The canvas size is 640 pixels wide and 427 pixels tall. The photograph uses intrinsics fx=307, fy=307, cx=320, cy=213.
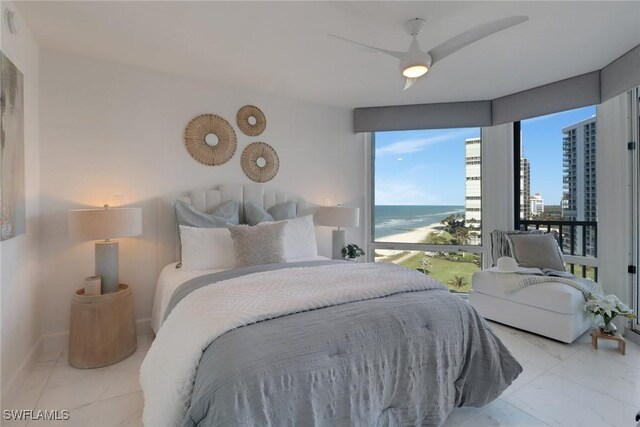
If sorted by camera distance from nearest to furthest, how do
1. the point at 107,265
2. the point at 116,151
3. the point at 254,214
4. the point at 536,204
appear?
the point at 107,265
the point at 116,151
the point at 254,214
the point at 536,204

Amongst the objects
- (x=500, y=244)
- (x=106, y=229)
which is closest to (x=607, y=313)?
(x=500, y=244)

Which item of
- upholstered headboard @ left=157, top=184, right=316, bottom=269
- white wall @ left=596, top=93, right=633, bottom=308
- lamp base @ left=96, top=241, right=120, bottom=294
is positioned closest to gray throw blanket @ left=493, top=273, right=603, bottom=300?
white wall @ left=596, top=93, right=633, bottom=308

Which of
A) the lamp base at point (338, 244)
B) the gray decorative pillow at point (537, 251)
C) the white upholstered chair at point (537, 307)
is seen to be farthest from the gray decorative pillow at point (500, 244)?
the lamp base at point (338, 244)

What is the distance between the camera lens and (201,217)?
286 centimetres

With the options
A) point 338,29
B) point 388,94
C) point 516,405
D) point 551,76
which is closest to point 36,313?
point 338,29

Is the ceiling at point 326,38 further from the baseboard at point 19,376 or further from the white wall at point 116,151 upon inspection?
the baseboard at point 19,376

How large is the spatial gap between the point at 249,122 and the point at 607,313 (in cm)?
377

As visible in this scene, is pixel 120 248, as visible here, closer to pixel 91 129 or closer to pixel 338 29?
pixel 91 129

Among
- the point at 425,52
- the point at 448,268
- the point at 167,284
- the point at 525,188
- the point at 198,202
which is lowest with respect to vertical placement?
the point at 448,268

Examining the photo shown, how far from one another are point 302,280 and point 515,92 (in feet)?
11.1

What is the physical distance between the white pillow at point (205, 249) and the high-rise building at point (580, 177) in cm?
367

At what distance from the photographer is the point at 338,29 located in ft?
7.34

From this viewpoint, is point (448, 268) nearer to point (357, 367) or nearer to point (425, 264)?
point (425, 264)

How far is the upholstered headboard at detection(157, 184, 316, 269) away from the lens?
9.70 feet
